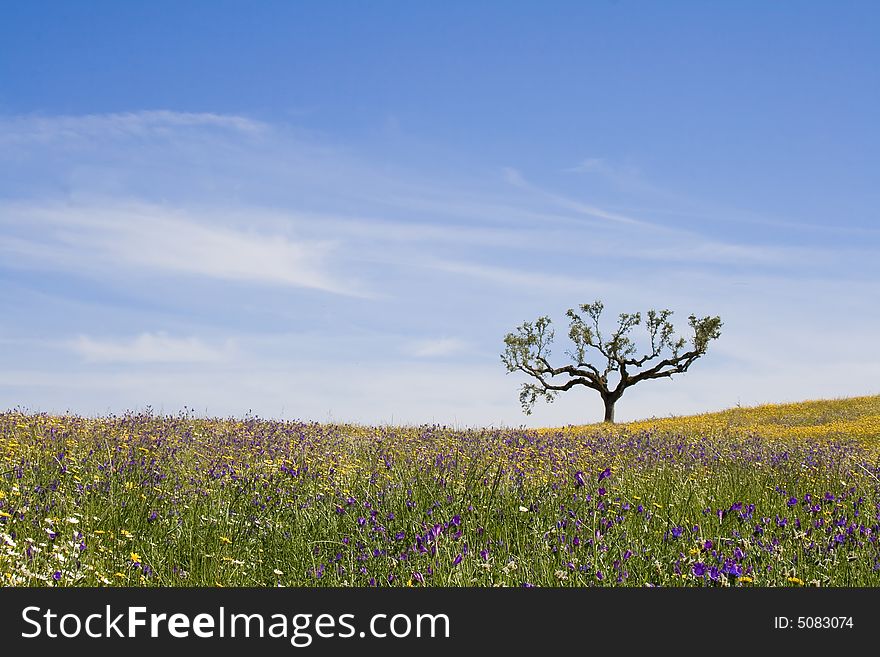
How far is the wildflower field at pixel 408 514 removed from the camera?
4.92 m

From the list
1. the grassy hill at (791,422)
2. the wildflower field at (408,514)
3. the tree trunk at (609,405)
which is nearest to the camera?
the wildflower field at (408,514)

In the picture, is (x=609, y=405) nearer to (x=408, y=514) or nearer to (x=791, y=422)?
(x=791, y=422)

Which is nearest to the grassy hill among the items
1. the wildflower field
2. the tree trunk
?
the tree trunk

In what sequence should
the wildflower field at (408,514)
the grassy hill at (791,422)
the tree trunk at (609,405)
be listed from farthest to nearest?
the tree trunk at (609,405) → the grassy hill at (791,422) → the wildflower field at (408,514)

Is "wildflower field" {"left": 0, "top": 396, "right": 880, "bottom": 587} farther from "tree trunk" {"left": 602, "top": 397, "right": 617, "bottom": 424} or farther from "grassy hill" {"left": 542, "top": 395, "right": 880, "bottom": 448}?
"tree trunk" {"left": 602, "top": 397, "right": 617, "bottom": 424}

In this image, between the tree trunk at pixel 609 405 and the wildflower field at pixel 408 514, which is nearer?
the wildflower field at pixel 408 514

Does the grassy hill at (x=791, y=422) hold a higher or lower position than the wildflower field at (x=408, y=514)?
higher

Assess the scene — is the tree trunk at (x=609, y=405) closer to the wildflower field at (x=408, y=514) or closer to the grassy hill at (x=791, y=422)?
the grassy hill at (x=791, y=422)

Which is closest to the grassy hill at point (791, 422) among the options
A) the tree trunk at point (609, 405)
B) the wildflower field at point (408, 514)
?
the tree trunk at point (609, 405)

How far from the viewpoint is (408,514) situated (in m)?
6.62

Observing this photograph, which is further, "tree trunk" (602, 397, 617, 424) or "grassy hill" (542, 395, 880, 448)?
"tree trunk" (602, 397, 617, 424)

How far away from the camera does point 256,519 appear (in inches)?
251

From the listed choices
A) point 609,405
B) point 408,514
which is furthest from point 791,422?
point 408,514

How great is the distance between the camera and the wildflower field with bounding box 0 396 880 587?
4922 mm
